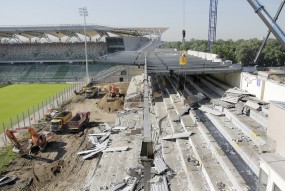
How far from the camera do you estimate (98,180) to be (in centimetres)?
1302

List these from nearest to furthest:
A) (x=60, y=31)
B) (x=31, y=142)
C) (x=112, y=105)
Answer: (x=31, y=142) → (x=112, y=105) → (x=60, y=31)

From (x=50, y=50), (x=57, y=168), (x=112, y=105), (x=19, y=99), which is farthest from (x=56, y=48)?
(x=57, y=168)

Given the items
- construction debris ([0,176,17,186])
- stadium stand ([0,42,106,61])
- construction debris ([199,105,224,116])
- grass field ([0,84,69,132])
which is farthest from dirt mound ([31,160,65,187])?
stadium stand ([0,42,106,61])

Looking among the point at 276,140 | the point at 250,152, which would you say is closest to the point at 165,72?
the point at 250,152

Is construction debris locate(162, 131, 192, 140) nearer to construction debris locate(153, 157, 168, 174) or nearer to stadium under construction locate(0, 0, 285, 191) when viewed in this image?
stadium under construction locate(0, 0, 285, 191)

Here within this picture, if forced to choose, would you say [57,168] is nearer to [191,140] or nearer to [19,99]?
[191,140]

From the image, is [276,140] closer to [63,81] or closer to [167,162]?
[167,162]

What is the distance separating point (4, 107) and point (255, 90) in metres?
30.1

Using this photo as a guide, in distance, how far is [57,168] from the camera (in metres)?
16.7

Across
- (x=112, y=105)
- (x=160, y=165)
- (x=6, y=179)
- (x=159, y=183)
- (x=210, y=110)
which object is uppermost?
(x=210, y=110)

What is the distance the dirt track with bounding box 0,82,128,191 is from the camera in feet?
49.0

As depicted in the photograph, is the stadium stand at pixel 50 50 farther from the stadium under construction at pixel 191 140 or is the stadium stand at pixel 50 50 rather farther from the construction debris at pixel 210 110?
the construction debris at pixel 210 110

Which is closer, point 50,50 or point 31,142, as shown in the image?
point 31,142

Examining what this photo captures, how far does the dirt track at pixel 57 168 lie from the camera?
14.9 meters
